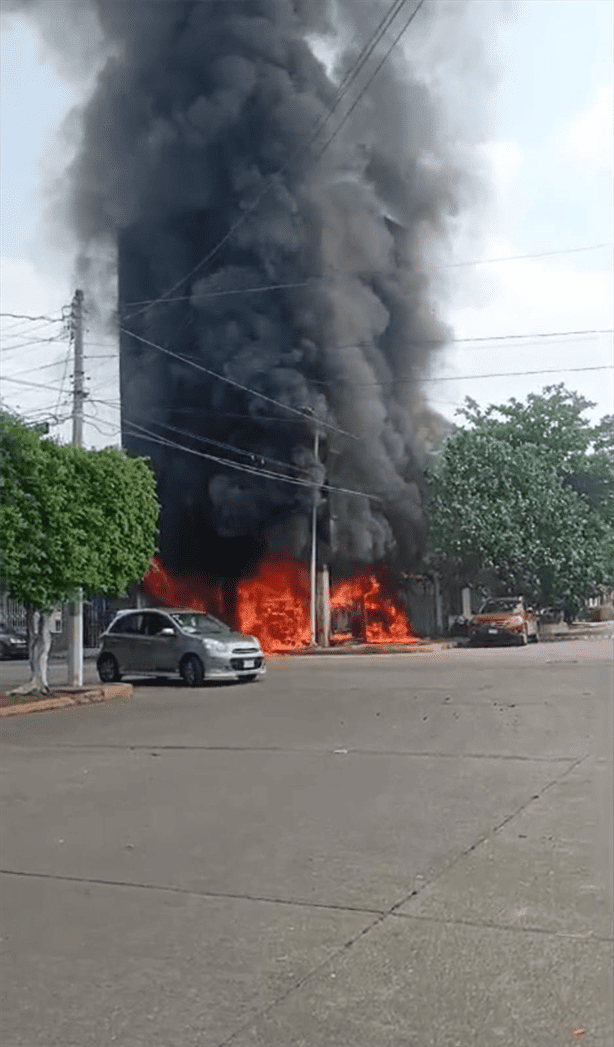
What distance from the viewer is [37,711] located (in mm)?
16641

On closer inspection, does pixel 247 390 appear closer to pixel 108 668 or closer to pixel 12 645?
pixel 12 645

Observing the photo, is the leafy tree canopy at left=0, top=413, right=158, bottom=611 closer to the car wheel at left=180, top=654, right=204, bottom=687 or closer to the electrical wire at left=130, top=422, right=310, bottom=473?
the car wheel at left=180, top=654, right=204, bottom=687

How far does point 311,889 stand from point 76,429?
17307 mm

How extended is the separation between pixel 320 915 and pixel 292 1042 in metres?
1.57

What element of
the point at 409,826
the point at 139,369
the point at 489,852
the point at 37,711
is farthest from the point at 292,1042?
the point at 139,369

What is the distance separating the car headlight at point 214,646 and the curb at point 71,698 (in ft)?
6.37

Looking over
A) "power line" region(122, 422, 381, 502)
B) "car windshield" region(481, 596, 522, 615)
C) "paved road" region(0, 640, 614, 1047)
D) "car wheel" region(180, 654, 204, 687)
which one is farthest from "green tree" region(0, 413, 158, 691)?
"car windshield" region(481, 596, 522, 615)

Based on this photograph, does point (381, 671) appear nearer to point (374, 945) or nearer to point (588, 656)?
point (588, 656)

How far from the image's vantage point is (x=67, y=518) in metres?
17.8

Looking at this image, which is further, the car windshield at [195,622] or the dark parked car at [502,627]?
the dark parked car at [502,627]

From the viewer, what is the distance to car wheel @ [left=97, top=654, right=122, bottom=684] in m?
22.5

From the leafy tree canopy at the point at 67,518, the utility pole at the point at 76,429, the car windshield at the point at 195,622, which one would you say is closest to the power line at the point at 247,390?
the utility pole at the point at 76,429

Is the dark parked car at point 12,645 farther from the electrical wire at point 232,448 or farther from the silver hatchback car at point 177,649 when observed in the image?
the silver hatchback car at point 177,649

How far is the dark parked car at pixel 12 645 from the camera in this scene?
36156 mm
